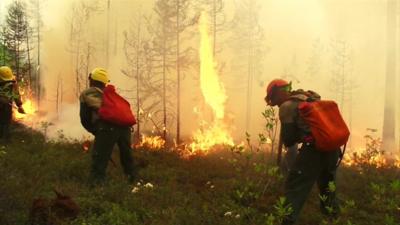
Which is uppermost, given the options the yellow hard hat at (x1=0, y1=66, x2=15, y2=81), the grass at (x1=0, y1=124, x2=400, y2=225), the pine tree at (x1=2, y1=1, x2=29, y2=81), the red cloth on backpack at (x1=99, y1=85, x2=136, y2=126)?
the pine tree at (x1=2, y1=1, x2=29, y2=81)

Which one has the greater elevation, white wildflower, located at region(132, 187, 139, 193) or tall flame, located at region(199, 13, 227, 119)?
tall flame, located at region(199, 13, 227, 119)

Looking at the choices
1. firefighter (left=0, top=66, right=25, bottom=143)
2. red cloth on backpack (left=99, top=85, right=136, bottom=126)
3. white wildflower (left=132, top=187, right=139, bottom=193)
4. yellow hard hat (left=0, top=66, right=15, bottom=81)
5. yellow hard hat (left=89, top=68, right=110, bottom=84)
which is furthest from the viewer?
yellow hard hat (left=0, top=66, right=15, bottom=81)

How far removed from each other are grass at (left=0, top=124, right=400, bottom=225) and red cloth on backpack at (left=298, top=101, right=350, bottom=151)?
2.19 feet

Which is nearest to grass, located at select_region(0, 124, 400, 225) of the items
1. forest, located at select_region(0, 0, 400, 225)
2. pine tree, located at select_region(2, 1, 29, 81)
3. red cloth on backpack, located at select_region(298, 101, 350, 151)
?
forest, located at select_region(0, 0, 400, 225)

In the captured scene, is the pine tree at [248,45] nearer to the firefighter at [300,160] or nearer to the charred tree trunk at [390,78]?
the charred tree trunk at [390,78]

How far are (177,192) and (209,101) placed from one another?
11.8 metres

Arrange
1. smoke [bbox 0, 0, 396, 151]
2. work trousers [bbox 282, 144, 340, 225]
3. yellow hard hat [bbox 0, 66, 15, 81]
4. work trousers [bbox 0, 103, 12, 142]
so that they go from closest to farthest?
1. work trousers [bbox 282, 144, 340, 225]
2. yellow hard hat [bbox 0, 66, 15, 81]
3. work trousers [bbox 0, 103, 12, 142]
4. smoke [bbox 0, 0, 396, 151]

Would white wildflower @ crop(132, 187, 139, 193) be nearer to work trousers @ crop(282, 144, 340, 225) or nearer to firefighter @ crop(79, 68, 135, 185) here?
firefighter @ crop(79, 68, 135, 185)

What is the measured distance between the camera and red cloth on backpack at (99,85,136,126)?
7188mm

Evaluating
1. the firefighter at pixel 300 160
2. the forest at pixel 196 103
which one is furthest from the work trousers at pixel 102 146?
the firefighter at pixel 300 160

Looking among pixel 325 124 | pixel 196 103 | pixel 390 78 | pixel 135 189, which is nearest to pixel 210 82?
pixel 196 103

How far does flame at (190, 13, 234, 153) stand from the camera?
1596 cm

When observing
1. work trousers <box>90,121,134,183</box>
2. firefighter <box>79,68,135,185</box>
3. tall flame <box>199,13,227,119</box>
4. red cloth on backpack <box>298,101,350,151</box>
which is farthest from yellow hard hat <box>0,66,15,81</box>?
tall flame <box>199,13,227,119</box>

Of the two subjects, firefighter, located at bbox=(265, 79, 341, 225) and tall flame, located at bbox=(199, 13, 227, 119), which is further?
tall flame, located at bbox=(199, 13, 227, 119)
